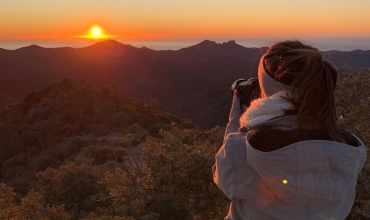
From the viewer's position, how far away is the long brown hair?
118cm

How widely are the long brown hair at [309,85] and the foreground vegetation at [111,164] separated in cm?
308

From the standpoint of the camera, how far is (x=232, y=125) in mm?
1546

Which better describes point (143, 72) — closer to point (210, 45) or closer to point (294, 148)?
point (210, 45)

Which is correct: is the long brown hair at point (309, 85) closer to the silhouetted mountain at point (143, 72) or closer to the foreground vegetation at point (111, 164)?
the foreground vegetation at point (111, 164)

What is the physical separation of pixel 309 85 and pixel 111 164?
10.6 meters

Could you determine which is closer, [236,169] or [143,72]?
[236,169]

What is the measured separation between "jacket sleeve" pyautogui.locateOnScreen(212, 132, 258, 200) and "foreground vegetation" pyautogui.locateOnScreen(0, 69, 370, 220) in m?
2.91

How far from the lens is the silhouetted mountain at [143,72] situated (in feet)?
229

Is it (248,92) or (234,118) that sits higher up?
(248,92)

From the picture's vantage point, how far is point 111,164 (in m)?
11.2

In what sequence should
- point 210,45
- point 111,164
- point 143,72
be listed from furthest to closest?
1. point 210,45
2. point 143,72
3. point 111,164

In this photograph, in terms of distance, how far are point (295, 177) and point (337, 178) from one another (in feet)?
0.58

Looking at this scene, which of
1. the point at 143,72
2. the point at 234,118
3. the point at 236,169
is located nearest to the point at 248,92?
the point at 234,118

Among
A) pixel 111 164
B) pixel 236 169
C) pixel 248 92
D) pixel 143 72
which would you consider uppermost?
pixel 248 92
